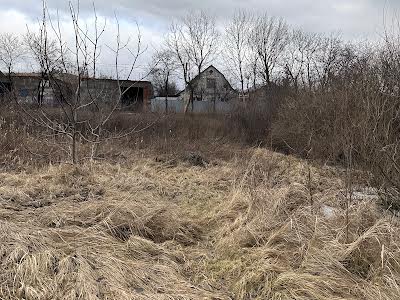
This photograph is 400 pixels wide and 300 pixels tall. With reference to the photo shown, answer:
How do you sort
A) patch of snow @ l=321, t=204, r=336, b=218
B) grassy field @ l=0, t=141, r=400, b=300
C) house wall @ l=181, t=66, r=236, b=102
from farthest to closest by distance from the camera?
house wall @ l=181, t=66, r=236, b=102 → patch of snow @ l=321, t=204, r=336, b=218 → grassy field @ l=0, t=141, r=400, b=300

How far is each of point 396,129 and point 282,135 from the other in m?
Answer: 9.20

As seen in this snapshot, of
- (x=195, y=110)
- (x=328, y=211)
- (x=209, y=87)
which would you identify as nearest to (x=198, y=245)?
(x=328, y=211)

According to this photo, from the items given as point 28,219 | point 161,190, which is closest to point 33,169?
point 161,190

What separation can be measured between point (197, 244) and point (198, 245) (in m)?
0.04

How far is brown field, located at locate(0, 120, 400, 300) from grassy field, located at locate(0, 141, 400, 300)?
0.04 feet

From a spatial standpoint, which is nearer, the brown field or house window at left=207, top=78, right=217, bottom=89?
the brown field

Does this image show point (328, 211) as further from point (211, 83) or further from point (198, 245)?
point (211, 83)

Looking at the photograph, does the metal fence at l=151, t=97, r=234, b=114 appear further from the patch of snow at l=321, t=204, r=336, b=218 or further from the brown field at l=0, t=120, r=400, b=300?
the patch of snow at l=321, t=204, r=336, b=218

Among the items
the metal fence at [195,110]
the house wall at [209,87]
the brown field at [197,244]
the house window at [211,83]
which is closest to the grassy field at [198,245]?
the brown field at [197,244]

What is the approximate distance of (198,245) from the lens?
4707 mm

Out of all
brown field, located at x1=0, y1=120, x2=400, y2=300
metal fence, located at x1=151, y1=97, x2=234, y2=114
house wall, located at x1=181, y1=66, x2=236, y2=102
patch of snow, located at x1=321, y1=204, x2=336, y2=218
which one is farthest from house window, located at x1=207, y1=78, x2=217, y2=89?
patch of snow, located at x1=321, y1=204, x2=336, y2=218

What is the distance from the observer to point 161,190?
7332mm

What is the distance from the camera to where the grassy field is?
337cm

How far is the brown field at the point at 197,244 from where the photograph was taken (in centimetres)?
338
